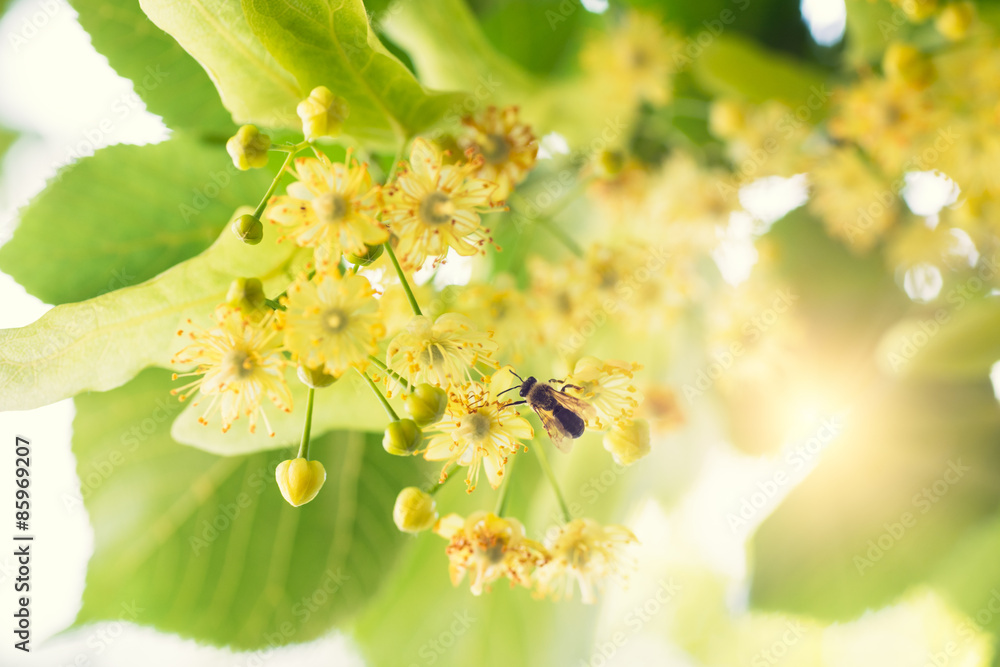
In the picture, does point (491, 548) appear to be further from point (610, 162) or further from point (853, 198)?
point (853, 198)

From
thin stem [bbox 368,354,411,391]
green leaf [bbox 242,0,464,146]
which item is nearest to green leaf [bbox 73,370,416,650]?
thin stem [bbox 368,354,411,391]

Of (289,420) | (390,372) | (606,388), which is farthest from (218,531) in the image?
(606,388)

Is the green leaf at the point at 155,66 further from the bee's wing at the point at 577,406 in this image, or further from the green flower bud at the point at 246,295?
the bee's wing at the point at 577,406

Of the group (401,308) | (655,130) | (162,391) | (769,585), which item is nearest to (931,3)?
(655,130)

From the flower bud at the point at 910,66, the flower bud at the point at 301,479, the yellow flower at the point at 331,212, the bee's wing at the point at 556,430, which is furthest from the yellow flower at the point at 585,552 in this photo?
the flower bud at the point at 910,66

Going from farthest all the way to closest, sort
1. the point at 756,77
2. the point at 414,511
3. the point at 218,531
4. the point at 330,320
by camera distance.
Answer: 1. the point at 756,77
2. the point at 218,531
3. the point at 414,511
4. the point at 330,320

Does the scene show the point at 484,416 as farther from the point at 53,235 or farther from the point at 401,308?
the point at 53,235
